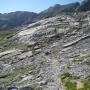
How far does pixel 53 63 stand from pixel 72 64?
7.19m

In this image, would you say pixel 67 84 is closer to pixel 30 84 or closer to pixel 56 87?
pixel 56 87

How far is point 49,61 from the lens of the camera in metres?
71.3

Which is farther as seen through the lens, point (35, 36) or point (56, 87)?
point (35, 36)

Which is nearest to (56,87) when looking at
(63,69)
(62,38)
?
(63,69)

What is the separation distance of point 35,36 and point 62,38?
49.5 ft

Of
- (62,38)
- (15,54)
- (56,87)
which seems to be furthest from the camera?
(62,38)

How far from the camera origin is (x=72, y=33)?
316ft

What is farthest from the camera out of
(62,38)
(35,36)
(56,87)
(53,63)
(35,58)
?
(35,36)

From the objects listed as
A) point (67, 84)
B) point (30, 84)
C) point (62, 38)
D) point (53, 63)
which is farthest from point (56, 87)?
point (62, 38)

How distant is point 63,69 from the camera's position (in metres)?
61.1

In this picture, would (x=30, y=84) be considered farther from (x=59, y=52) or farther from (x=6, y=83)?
(x=59, y=52)

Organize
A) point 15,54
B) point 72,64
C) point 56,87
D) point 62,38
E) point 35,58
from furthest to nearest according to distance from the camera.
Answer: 1. point 62,38
2. point 15,54
3. point 35,58
4. point 72,64
5. point 56,87

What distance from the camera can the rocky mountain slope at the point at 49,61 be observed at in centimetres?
5316

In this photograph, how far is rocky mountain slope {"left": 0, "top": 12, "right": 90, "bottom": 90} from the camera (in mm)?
53156
